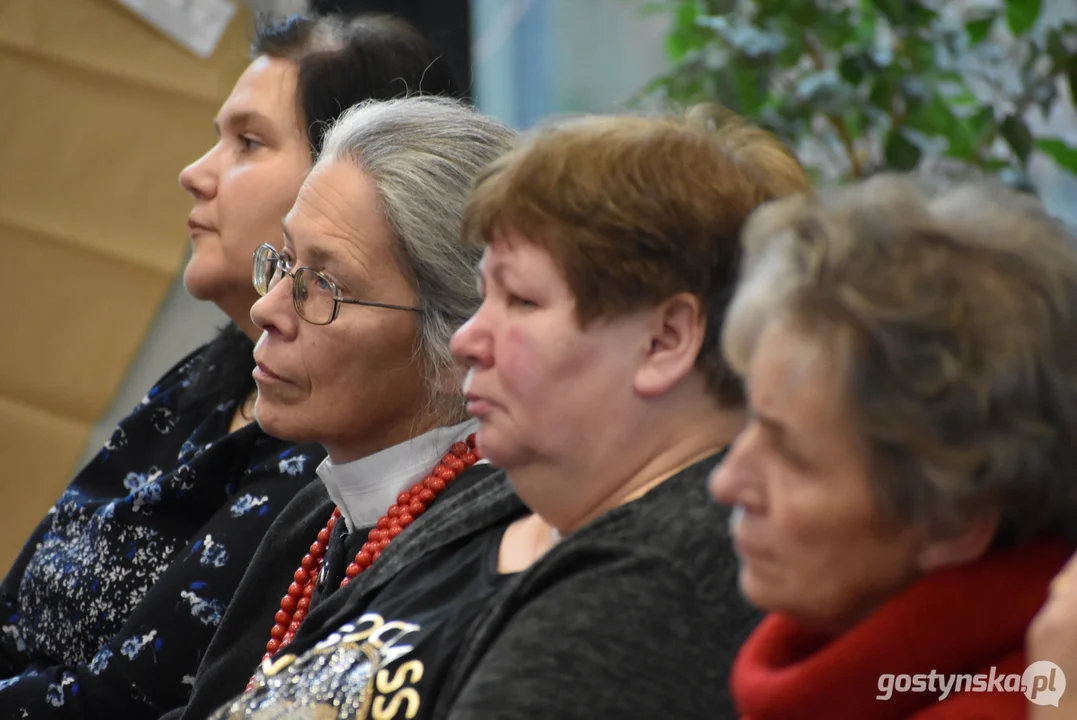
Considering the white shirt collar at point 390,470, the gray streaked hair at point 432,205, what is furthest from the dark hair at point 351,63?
the white shirt collar at point 390,470

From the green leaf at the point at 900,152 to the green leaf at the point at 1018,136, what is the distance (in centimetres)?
16

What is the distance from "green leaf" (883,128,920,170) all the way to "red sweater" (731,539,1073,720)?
5.53ft

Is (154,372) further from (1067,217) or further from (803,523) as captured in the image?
(803,523)

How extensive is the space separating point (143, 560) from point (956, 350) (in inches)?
56.7

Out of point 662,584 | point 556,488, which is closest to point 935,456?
point 662,584

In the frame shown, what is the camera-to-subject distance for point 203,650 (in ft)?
5.87

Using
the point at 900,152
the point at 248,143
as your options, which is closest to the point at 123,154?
the point at 248,143

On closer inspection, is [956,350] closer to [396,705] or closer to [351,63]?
[396,705]

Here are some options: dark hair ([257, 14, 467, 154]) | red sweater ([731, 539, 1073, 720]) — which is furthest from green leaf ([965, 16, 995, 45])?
red sweater ([731, 539, 1073, 720])

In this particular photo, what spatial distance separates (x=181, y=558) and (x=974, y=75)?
1.75 meters

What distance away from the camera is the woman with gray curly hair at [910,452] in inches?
32.4

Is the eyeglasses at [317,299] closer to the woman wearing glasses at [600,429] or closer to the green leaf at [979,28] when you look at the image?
the woman wearing glasses at [600,429]

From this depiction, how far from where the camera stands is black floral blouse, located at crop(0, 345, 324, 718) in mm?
1789

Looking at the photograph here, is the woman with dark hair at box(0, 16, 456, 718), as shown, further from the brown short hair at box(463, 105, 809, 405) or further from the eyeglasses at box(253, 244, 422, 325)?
the brown short hair at box(463, 105, 809, 405)
